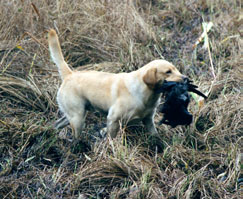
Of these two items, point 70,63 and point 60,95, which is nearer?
point 60,95

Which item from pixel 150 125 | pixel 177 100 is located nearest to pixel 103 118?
pixel 150 125

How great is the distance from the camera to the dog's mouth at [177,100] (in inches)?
158

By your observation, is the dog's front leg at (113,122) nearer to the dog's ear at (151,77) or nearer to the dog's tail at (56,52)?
the dog's ear at (151,77)

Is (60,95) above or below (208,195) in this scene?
above

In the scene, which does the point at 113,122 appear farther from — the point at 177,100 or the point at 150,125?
the point at 177,100

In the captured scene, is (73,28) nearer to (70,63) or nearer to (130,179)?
(70,63)

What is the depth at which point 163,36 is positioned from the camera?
22.0 feet

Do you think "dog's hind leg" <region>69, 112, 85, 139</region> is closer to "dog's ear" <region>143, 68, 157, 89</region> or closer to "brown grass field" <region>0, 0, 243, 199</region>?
"brown grass field" <region>0, 0, 243, 199</region>

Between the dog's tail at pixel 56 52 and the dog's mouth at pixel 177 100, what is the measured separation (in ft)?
3.99

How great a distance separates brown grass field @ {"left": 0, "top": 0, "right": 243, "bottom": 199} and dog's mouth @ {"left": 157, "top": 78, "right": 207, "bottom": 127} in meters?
0.33

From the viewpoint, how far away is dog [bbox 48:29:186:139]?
420cm

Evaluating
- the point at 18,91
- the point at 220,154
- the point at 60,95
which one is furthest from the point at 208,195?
the point at 18,91

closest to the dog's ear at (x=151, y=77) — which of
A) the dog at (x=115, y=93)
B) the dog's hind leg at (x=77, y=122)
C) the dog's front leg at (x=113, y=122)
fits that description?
the dog at (x=115, y=93)

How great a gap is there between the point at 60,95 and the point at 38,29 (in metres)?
1.87
